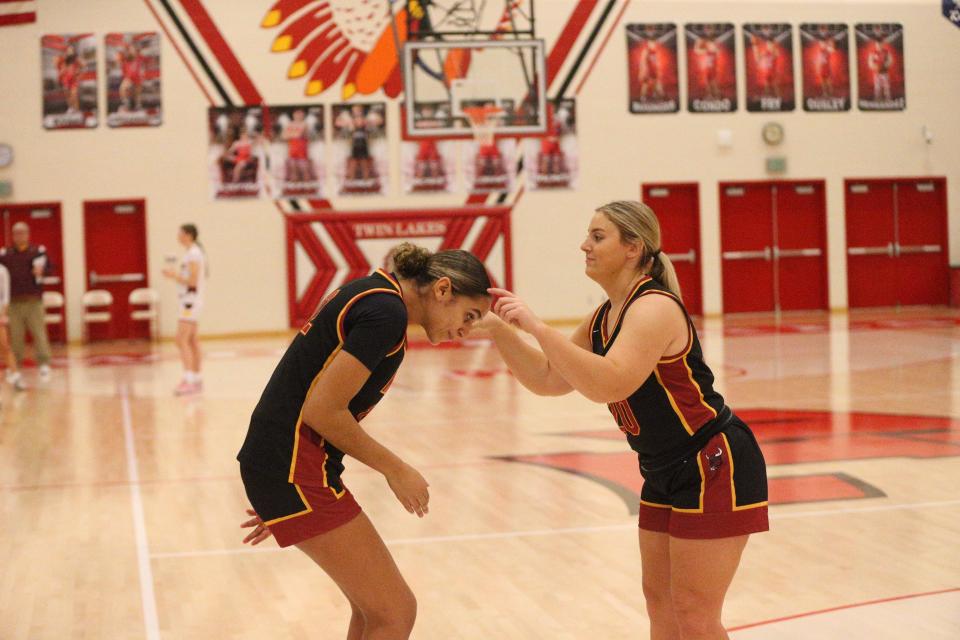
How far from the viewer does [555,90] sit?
70.4 ft

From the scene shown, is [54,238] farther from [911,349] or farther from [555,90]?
[911,349]

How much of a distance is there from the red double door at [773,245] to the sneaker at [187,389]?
11801 millimetres

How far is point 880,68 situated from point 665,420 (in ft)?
68.4

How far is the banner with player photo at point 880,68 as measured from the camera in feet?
73.1

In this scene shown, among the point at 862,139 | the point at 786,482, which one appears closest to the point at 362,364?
the point at 786,482

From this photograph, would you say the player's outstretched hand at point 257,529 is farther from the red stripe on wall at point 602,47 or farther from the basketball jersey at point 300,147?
the red stripe on wall at point 602,47

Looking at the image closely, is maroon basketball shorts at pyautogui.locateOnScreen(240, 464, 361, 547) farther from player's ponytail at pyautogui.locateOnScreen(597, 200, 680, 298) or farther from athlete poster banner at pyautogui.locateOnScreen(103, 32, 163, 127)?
athlete poster banner at pyautogui.locateOnScreen(103, 32, 163, 127)

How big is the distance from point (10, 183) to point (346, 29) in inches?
249

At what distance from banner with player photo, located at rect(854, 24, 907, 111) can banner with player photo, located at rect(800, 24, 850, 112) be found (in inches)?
11.5

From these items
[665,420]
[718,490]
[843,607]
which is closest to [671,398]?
[665,420]

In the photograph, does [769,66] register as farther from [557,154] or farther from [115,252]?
[115,252]

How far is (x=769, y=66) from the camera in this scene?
22.0 m

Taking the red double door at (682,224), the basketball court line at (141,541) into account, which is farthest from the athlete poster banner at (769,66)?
the basketball court line at (141,541)

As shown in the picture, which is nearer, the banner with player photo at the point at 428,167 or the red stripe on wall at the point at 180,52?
the red stripe on wall at the point at 180,52
